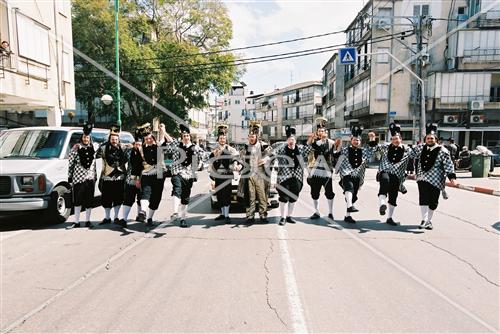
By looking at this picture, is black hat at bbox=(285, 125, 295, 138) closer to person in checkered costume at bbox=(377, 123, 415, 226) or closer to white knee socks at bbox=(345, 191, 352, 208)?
white knee socks at bbox=(345, 191, 352, 208)

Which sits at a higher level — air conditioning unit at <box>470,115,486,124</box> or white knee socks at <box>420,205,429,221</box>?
air conditioning unit at <box>470,115,486,124</box>

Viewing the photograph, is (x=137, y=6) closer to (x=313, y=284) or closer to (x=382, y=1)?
(x=382, y=1)

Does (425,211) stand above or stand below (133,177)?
below

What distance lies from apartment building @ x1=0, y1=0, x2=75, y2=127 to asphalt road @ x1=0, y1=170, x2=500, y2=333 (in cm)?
1089

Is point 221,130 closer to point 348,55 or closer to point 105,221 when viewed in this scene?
point 105,221

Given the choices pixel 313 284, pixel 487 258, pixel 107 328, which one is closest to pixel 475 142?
pixel 487 258

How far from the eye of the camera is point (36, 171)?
7047mm

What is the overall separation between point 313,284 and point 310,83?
63685 millimetres

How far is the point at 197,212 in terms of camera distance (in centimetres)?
887

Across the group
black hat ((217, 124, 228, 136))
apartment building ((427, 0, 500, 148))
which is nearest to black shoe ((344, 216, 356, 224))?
black hat ((217, 124, 228, 136))

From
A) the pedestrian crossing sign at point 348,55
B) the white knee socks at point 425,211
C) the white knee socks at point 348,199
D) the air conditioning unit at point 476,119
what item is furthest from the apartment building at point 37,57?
the air conditioning unit at point 476,119

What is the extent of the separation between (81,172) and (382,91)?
32.2 metres

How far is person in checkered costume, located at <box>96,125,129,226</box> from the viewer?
23.9ft

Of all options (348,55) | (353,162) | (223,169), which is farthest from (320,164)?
(348,55)
